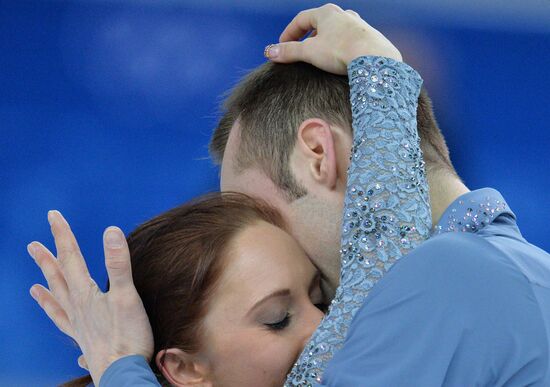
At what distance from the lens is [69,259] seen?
161 centimetres

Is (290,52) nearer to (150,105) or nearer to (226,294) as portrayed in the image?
(226,294)

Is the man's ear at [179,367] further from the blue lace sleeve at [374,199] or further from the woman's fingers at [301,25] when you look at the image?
the woman's fingers at [301,25]

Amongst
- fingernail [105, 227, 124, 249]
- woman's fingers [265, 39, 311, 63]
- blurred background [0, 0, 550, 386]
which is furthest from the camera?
blurred background [0, 0, 550, 386]

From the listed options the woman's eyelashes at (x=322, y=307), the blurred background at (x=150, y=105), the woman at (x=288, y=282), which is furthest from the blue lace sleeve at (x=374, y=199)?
the blurred background at (x=150, y=105)

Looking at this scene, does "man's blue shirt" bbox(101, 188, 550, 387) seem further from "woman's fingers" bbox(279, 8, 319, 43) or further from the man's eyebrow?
"woman's fingers" bbox(279, 8, 319, 43)

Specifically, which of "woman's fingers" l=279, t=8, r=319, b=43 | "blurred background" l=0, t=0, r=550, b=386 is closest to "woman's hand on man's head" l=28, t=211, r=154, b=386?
"woman's fingers" l=279, t=8, r=319, b=43

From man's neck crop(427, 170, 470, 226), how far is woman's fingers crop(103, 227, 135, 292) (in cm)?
50

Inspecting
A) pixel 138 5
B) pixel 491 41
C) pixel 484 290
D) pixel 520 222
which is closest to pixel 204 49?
pixel 138 5

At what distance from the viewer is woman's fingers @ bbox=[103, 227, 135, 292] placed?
1524mm

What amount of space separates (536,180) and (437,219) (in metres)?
2.03

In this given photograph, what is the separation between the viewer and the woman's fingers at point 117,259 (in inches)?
60.0

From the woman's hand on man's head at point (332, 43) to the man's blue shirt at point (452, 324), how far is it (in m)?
0.48

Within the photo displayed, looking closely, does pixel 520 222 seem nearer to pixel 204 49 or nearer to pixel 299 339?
pixel 204 49

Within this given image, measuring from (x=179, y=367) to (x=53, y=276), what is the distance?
268mm
